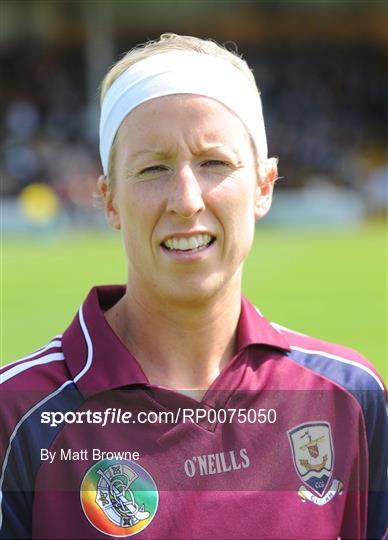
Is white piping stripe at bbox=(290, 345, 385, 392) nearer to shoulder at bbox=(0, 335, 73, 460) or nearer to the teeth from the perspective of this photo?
the teeth

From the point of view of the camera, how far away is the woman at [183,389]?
6.75 ft

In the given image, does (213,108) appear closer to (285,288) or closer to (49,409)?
(49,409)

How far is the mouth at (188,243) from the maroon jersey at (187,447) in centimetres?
27

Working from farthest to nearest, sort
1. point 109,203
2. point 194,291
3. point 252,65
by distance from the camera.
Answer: point 252,65 < point 109,203 < point 194,291

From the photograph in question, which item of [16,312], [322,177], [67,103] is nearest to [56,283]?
[16,312]

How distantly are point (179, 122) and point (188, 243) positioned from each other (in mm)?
253

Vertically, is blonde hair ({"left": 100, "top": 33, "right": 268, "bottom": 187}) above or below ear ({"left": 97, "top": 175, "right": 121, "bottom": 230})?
above

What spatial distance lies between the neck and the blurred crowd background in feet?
77.8

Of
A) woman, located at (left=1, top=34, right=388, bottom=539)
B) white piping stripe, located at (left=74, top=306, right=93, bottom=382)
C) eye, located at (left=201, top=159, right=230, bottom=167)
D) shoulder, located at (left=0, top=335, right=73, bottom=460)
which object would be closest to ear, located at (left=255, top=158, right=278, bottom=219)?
woman, located at (left=1, top=34, right=388, bottom=539)

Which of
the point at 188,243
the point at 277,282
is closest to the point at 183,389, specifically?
the point at 188,243

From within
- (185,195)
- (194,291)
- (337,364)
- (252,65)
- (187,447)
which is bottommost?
(187,447)

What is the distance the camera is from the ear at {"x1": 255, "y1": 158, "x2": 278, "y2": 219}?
7.47ft

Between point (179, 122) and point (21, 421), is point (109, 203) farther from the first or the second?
point (21, 421)

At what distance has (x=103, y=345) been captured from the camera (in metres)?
2.23
